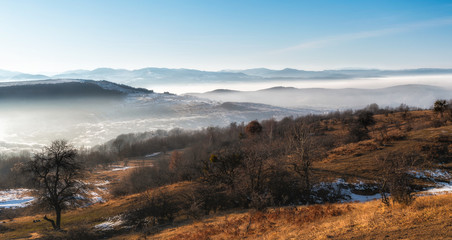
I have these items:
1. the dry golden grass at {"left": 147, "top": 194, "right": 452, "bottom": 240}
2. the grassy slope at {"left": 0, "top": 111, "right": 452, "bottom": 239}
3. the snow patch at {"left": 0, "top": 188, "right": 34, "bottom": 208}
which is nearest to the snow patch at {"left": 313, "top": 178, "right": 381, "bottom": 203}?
the grassy slope at {"left": 0, "top": 111, "right": 452, "bottom": 239}

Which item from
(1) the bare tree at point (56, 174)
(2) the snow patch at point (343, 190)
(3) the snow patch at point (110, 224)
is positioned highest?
(1) the bare tree at point (56, 174)

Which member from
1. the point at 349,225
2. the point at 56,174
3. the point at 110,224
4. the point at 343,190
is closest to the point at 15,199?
the point at 56,174

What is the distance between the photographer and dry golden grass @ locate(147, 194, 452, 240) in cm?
1462

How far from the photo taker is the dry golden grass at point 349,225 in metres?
14.6

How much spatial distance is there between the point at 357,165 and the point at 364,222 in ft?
98.1

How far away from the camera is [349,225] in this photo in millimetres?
17172

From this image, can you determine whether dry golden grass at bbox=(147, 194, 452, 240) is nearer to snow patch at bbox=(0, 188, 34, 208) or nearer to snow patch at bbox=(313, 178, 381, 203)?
snow patch at bbox=(313, 178, 381, 203)

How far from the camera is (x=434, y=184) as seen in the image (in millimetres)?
36438

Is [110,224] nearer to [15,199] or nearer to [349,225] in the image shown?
[349,225]

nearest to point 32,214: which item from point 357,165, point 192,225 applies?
point 192,225

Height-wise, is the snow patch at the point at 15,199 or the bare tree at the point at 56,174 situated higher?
the bare tree at the point at 56,174

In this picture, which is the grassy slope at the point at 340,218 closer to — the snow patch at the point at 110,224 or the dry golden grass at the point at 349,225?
the dry golden grass at the point at 349,225

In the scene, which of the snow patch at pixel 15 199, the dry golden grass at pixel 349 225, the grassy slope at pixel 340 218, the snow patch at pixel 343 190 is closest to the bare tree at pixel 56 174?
the grassy slope at pixel 340 218

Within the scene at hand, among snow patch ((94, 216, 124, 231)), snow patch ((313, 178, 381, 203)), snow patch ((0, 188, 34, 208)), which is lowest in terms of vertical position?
snow patch ((0, 188, 34, 208))
